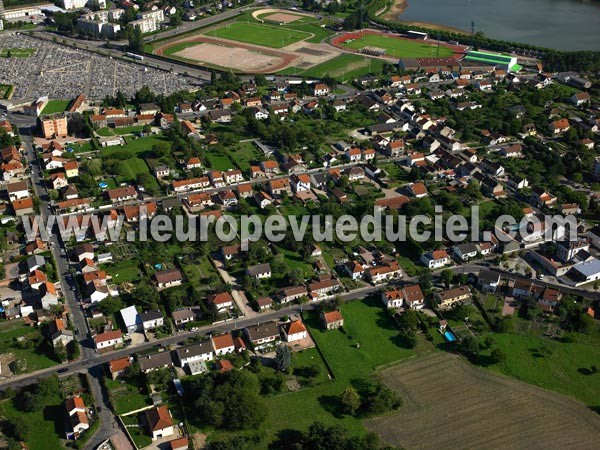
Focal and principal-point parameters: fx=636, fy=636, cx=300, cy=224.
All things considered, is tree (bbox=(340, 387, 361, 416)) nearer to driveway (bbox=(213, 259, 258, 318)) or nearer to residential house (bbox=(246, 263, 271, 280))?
driveway (bbox=(213, 259, 258, 318))

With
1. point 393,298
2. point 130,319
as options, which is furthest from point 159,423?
point 393,298

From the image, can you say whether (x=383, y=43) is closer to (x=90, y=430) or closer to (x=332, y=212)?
(x=332, y=212)

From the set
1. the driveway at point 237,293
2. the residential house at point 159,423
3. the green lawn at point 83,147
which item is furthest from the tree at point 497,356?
the green lawn at point 83,147

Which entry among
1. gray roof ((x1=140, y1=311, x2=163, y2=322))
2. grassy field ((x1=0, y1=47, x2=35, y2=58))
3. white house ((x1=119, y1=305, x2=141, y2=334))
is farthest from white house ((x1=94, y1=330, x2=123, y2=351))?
grassy field ((x1=0, y1=47, x2=35, y2=58))

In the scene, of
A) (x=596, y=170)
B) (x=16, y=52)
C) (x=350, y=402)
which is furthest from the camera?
(x=16, y=52)

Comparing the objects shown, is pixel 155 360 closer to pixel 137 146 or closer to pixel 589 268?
pixel 589 268

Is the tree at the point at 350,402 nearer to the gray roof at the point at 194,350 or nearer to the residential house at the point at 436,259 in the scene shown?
the gray roof at the point at 194,350
